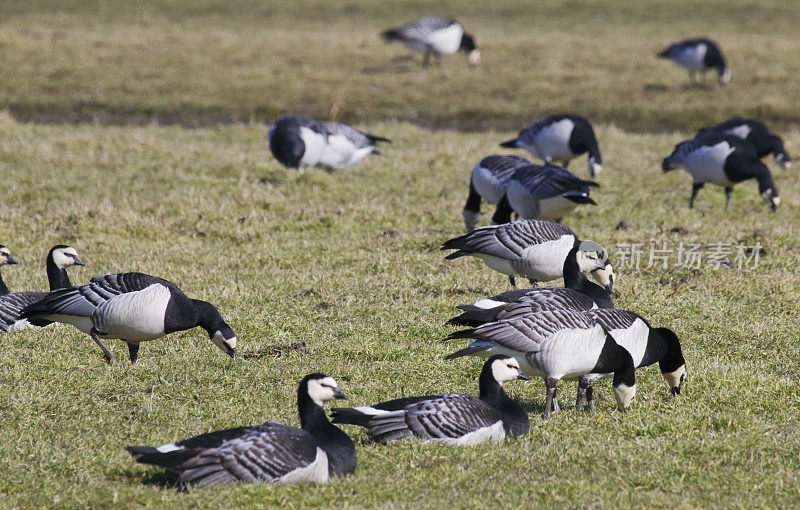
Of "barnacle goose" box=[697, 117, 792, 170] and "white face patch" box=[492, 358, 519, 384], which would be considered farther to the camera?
"barnacle goose" box=[697, 117, 792, 170]

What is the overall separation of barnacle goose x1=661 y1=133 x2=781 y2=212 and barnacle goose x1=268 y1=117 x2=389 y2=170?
610 centimetres

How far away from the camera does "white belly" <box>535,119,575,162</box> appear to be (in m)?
16.7

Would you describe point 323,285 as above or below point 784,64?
below

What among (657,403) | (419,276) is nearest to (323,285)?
(419,276)

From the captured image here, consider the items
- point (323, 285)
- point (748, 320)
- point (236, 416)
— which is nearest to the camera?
point (236, 416)

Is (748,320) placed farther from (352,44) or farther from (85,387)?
(352,44)

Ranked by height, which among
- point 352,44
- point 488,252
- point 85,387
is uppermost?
point 352,44

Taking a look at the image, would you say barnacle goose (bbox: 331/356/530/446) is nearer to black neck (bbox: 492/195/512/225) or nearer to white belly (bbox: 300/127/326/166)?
black neck (bbox: 492/195/512/225)

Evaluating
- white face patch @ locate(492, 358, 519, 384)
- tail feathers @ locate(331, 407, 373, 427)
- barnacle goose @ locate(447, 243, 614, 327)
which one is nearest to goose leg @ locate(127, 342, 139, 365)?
tail feathers @ locate(331, 407, 373, 427)

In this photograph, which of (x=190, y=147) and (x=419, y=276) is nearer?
(x=419, y=276)

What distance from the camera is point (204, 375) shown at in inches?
320

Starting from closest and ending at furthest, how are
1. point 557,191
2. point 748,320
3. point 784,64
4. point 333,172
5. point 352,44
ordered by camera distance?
1. point 748,320
2. point 557,191
3. point 333,172
4. point 784,64
5. point 352,44

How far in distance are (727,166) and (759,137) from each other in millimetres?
3024

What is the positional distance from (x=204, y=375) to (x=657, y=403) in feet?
14.0
